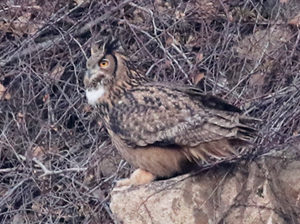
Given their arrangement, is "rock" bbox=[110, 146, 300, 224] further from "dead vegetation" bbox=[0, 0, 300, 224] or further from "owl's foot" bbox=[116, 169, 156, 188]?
"dead vegetation" bbox=[0, 0, 300, 224]

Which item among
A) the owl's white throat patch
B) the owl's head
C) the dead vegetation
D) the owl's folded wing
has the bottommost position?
the dead vegetation

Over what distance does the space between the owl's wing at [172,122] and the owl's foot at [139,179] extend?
0.22 meters

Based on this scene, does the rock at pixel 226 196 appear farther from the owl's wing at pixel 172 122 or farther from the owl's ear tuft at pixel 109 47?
the owl's ear tuft at pixel 109 47

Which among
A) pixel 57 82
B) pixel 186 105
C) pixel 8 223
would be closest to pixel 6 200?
pixel 8 223

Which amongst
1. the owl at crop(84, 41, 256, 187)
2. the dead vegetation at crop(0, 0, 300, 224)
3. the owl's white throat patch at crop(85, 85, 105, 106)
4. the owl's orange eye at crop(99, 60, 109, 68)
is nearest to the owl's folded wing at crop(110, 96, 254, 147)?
the owl at crop(84, 41, 256, 187)

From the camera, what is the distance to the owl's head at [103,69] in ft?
14.8

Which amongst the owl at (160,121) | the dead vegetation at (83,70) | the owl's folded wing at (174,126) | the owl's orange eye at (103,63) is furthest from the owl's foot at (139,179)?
the dead vegetation at (83,70)

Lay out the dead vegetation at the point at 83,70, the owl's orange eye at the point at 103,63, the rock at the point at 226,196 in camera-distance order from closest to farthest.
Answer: the rock at the point at 226,196, the owl's orange eye at the point at 103,63, the dead vegetation at the point at 83,70

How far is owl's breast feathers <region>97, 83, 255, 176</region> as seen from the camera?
14.2 ft

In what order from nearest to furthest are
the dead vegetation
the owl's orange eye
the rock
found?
the rock
the owl's orange eye
the dead vegetation

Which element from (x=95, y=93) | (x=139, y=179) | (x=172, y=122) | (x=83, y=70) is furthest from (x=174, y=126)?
(x=83, y=70)

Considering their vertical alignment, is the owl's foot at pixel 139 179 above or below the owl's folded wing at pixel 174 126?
below

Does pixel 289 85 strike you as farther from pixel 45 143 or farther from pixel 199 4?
pixel 45 143

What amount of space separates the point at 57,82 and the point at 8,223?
1.14 metres
